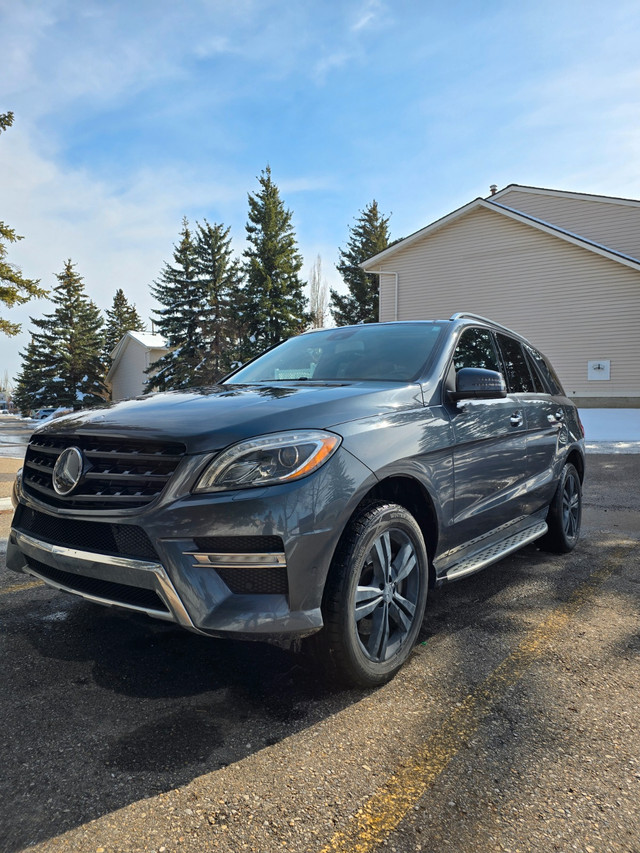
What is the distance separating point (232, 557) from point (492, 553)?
1854mm

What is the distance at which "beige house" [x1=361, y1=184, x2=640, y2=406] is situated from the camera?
1866 cm

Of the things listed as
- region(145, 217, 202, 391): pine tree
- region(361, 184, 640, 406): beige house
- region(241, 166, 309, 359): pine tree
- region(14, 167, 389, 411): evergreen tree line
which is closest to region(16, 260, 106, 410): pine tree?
region(14, 167, 389, 411): evergreen tree line

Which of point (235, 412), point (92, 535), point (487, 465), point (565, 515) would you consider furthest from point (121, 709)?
point (565, 515)

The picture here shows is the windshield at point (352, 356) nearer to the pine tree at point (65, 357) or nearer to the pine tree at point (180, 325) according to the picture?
the pine tree at point (180, 325)

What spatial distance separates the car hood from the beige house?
18072 mm

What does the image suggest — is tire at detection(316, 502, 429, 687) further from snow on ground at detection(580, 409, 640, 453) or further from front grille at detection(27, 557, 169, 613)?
snow on ground at detection(580, 409, 640, 453)

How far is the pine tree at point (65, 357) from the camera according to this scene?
4612cm

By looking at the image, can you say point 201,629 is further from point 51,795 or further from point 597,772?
point 597,772

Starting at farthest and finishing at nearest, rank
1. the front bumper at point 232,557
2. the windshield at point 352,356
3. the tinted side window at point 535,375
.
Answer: the tinted side window at point 535,375 < the windshield at point 352,356 < the front bumper at point 232,557

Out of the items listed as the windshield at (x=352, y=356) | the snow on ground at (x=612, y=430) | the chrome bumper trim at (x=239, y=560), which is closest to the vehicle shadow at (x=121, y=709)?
the chrome bumper trim at (x=239, y=560)

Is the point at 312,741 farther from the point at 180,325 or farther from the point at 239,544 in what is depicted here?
the point at 180,325

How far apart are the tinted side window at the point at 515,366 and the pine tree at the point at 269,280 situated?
29201mm

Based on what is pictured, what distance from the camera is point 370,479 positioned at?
2492mm

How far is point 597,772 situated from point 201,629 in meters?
1.43
